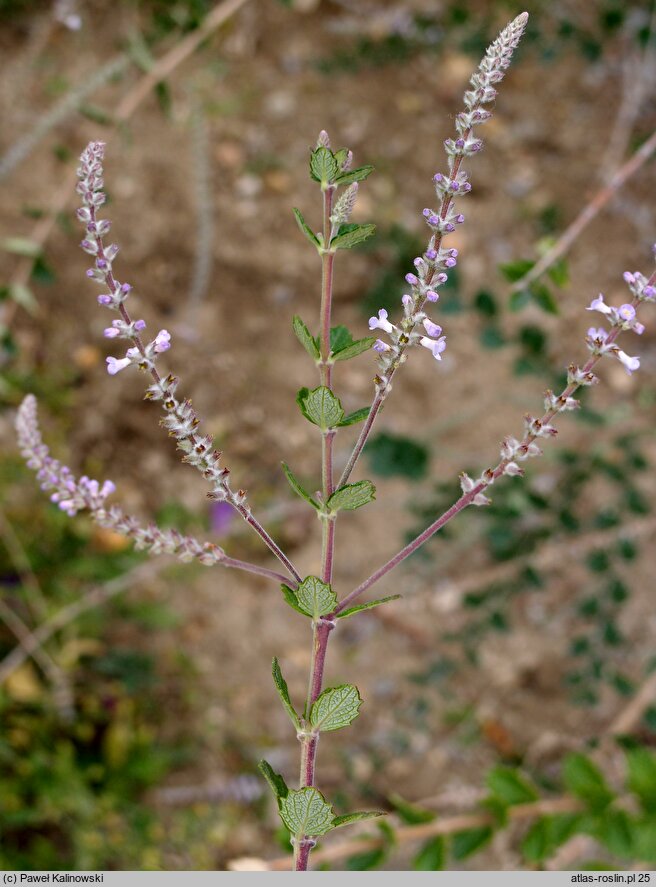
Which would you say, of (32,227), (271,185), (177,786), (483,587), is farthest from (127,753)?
(271,185)

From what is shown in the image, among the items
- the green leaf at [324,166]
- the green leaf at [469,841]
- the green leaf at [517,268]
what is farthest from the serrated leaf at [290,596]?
the green leaf at [469,841]

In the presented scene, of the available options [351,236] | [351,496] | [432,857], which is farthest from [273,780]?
[432,857]

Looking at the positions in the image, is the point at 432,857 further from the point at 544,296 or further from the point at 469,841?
the point at 544,296

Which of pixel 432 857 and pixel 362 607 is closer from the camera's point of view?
pixel 362 607

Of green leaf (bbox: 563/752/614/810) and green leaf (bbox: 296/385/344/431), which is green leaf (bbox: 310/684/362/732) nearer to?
green leaf (bbox: 296/385/344/431)

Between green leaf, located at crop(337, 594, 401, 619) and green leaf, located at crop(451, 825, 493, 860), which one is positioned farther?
green leaf, located at crop(451, 825, 493, 860)

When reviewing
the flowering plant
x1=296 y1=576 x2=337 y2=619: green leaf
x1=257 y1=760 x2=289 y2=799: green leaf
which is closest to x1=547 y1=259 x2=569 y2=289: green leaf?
the flowering plant
